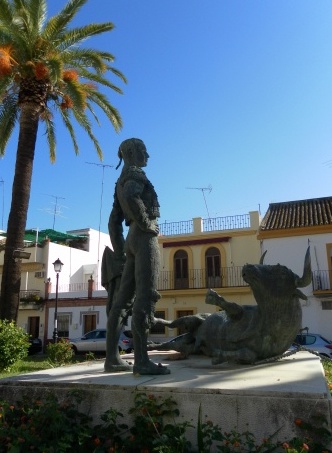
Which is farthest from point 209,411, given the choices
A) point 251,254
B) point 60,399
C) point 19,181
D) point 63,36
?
point 251,254

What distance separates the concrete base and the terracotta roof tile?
2136 centimetres

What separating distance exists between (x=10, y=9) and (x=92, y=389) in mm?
13332

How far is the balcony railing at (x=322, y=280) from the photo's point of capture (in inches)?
875

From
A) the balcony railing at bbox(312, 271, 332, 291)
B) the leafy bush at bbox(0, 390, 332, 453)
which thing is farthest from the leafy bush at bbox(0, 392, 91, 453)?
the balcony railing at bbox(312, 271, 332, 291)

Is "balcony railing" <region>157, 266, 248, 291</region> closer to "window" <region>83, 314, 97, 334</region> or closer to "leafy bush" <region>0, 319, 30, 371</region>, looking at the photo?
"window" <region>83, 314, 97, 334</region>

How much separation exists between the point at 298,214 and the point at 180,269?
7.66 meters

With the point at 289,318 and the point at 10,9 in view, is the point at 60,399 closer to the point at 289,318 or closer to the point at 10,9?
the point at 289,318

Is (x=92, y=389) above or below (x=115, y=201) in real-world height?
below

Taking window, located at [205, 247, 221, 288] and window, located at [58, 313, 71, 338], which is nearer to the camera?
window, located at [205, 247, 221, 288]

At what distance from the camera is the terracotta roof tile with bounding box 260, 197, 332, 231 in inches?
941

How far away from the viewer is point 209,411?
2.68m

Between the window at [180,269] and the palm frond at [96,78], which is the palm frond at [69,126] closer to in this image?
the palm frond at [96,78]

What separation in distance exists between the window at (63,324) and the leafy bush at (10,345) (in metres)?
18.0

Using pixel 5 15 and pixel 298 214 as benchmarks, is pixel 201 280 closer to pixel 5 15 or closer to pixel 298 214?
pixel 298 214
